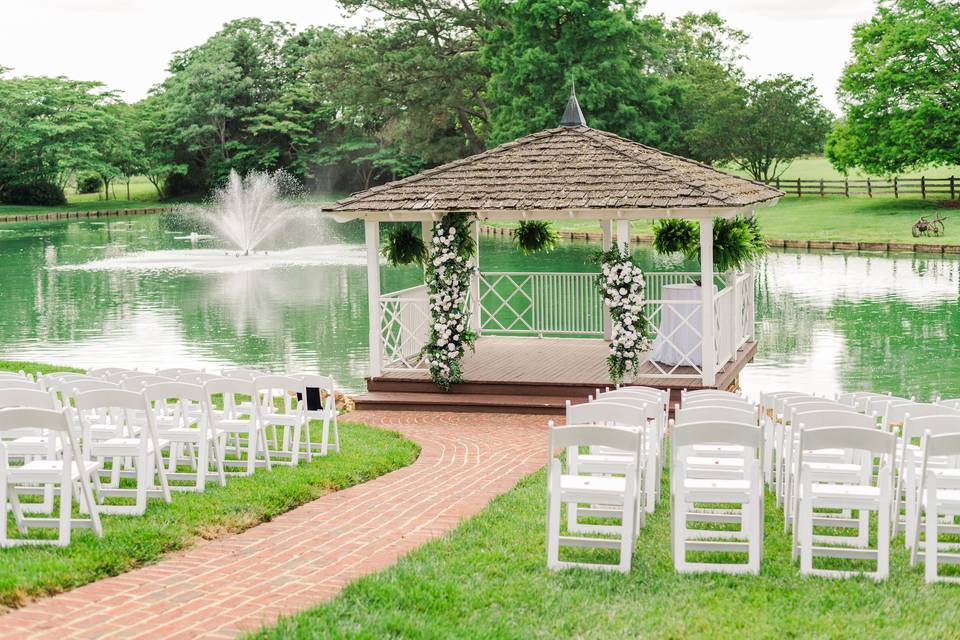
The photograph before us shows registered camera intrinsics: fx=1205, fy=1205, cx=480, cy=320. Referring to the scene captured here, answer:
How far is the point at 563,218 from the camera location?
16.6 m

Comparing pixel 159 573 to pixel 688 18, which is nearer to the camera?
pixel 159 573

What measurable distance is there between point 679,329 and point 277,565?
10571 millimetres

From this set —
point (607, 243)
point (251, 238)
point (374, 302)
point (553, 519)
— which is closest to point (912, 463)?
point (553, 519)

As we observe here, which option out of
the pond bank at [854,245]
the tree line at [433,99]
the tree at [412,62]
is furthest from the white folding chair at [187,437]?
the tree at [412,62]

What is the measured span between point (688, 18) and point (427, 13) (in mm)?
25673

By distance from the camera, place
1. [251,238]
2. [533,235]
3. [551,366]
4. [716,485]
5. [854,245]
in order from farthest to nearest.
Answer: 1. [251,238]
2. [854,245]
3. [533,235]
4. [551,366]
5. [716,485]

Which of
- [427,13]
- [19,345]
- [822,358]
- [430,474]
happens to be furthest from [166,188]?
[430,474]

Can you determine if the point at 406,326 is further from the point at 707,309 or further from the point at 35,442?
the point at 35,442

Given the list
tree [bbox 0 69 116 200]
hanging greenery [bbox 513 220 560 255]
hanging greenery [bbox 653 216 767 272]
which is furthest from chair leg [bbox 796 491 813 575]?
tree [bbox 0 69 116 200]

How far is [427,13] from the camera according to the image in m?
62.8

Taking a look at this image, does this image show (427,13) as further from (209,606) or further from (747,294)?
(209,606)

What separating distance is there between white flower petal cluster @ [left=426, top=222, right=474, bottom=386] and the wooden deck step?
0.32 m

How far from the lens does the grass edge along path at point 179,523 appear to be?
6.70 meters

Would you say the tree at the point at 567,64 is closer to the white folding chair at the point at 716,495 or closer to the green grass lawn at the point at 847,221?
the green grass lawn at the point at 847,221
